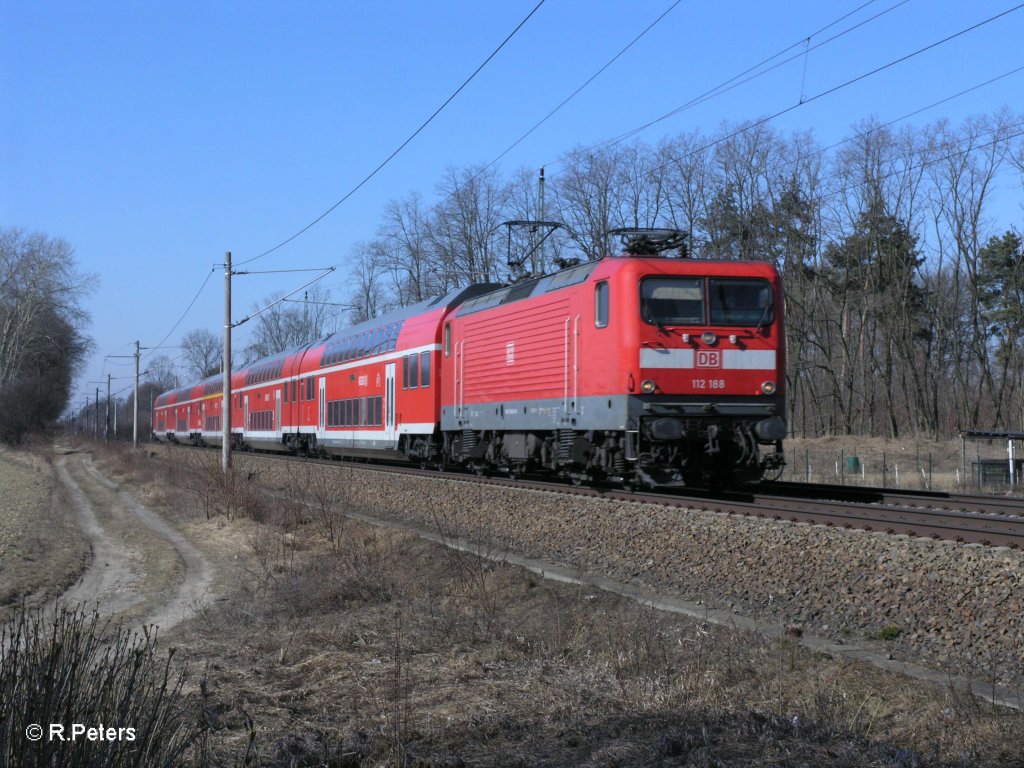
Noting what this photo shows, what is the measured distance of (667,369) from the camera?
15.2 meters

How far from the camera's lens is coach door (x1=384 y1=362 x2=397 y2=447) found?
26781mm

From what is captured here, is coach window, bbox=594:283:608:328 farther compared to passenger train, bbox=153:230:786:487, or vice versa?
coach window, bbox=594:283:608:328

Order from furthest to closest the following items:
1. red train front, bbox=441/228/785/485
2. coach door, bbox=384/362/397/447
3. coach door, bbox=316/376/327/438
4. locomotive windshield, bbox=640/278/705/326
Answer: coach door, bbox=316/376/327/438 < coach door, bbox=384/362/397/447 < locomotive windshield, bbox=640/278/705/326 < red train front, bbox=441/228/785/485

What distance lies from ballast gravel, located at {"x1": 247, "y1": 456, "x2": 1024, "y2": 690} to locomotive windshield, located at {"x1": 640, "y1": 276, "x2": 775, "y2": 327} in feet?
9.45

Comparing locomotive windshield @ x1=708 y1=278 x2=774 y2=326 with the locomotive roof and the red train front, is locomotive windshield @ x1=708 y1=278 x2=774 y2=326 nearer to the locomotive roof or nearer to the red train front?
the red train front

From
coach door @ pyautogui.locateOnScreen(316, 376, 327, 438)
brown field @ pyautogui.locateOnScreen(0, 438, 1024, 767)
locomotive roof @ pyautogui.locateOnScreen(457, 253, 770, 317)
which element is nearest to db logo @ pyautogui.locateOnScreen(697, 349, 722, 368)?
locomotive roof @ pyautogui.locateOnScreen(457, 253, 770, 317)

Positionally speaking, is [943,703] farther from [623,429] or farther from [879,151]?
[879,151]

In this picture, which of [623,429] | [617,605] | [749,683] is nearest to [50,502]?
[623,429]

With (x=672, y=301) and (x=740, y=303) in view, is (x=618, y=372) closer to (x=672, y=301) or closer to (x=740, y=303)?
(x=672, y=301)

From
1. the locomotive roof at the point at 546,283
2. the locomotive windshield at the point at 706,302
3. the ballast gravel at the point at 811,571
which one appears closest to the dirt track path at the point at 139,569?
the ballast gravel at the point at 811,571

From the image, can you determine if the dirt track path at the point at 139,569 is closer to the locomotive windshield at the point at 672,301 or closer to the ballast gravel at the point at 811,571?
the ballast gravel at the point at 811,571

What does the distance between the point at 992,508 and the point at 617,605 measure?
5777 millimetres

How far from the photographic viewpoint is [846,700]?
738 centimetres

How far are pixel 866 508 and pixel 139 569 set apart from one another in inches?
483
